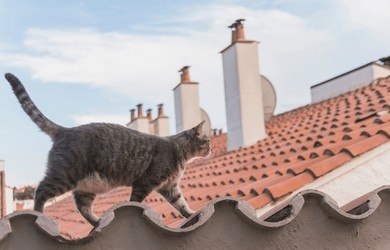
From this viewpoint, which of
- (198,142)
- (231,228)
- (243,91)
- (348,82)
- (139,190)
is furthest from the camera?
(348,82)

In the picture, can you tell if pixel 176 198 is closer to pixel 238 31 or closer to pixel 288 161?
pixel 288 161

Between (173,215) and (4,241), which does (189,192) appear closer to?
(173,215)

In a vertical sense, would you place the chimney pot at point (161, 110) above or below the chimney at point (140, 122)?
above

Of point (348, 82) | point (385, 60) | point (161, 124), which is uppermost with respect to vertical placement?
point (385, 60)

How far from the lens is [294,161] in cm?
583

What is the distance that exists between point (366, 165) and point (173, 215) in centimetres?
167

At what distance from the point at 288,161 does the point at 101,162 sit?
3068 millimetres

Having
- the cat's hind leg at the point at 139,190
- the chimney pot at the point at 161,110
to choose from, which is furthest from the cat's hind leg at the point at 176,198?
the chimney pot at the point at 161,110

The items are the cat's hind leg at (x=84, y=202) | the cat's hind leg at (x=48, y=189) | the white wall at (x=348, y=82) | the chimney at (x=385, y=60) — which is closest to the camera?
the cat's hind leg at (x=48, y=189)

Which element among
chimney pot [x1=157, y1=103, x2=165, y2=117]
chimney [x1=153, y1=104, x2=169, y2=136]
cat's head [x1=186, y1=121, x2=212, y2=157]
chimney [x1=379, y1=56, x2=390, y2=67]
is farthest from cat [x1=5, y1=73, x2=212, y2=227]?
chimney pot [x1=157, y1=103, x2=165, y2=117]

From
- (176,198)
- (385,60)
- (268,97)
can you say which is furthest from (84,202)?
(385,60)

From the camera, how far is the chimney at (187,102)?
12.7 metres

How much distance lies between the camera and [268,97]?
11805 mm

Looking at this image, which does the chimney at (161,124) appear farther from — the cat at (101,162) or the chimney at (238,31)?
the cat at (101,162)
